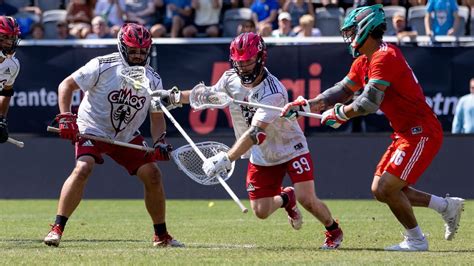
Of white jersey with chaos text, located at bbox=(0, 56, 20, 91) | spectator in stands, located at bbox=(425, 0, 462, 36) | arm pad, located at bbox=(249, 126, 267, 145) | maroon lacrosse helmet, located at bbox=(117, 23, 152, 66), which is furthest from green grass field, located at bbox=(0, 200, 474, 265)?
spectator in stands, located at bbox=(425, 0, 462, 36)

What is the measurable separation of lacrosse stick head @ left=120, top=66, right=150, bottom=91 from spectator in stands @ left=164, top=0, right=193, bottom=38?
9260mm

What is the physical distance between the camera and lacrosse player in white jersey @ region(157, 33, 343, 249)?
10391 mm

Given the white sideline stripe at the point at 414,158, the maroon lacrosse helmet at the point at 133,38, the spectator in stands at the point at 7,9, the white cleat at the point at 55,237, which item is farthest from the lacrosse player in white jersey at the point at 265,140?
the spectator in stands at the point at 7,9

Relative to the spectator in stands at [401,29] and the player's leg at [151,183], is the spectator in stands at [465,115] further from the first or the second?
the player's leg at [151,183]

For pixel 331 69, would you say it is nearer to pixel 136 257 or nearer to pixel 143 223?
pixel 143 223

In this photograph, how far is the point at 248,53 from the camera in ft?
34.1

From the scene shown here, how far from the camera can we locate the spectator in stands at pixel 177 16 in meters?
20.2

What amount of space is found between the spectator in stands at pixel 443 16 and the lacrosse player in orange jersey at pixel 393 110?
9155 mm

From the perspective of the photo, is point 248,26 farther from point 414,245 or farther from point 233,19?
point 414,245

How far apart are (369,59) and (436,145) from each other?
95 cm

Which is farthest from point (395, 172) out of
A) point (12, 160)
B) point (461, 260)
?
point (12, 160)

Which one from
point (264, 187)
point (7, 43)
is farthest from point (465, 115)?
point (7, 43)

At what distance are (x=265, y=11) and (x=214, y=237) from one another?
29.4 ft

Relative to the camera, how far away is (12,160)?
63.2 feet
